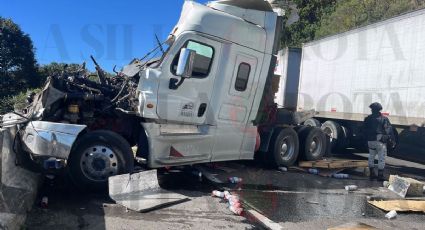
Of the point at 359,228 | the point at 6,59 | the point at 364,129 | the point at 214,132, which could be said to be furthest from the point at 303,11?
the point at 359,228

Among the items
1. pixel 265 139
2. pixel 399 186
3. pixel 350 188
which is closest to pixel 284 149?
pixel 265 139

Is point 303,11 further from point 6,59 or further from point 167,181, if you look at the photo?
point 167,181

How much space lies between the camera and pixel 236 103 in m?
7.47

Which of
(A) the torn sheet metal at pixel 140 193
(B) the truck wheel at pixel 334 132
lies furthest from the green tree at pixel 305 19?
(A) the torn sheet metal at pixel 140 193

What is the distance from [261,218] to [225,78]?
2.73 metres

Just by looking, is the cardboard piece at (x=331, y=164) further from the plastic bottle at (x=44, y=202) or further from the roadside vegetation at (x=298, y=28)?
the roadside vegetation at (x=298, y=28)

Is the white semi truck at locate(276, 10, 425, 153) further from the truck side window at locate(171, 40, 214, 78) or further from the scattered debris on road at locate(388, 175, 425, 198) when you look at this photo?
the truck side window at locate(171, 40, 214, 78)

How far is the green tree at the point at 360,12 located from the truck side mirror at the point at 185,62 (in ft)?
71.1

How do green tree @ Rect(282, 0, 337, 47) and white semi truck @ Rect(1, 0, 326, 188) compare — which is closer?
white semi truck @ Rect(1, 0, 326, 188)

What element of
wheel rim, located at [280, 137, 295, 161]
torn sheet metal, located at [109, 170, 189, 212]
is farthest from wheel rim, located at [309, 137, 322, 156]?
torn sheet metal, located at [109, 170, 189, 212]

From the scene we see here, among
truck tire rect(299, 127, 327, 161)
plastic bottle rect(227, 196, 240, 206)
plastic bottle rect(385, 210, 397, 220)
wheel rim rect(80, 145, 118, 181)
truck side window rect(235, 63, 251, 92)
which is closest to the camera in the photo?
plastic bottle rect(385, 210, 397, 220)

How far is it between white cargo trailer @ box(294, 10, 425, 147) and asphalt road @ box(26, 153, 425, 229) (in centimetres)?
217

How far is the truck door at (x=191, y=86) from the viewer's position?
6.45m

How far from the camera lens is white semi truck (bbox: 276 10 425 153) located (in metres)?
8.76
